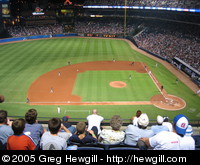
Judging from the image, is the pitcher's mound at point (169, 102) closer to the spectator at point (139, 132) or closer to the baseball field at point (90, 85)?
the baseball field at point (90, 85)

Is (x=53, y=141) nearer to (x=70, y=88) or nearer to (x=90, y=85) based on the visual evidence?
(x=70, y=88)

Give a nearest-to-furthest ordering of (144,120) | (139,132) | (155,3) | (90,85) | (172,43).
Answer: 1. (144,120)
2. (139,132)
3. (90,85)
4. (172,43)
5. (155,3)

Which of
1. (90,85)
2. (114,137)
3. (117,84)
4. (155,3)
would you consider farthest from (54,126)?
(155,3)

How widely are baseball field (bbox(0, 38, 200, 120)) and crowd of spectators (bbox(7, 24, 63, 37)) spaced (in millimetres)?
19668

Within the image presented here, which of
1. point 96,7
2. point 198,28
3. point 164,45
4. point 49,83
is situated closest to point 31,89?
point 49,83

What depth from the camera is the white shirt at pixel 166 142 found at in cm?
456

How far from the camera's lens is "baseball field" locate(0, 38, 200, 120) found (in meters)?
23.8

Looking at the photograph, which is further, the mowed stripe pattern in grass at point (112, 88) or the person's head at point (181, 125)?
the mowed stripe pattern in grass at point (112, 88)

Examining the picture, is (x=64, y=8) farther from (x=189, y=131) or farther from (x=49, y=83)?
(x=189, y=131)

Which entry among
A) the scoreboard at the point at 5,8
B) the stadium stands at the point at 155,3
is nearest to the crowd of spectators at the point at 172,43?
the stadium stands at the point at 155,3

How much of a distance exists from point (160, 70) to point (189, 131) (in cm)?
3126

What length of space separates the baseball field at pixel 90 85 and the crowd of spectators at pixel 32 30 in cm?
1967

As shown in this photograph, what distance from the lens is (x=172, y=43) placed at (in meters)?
45.2

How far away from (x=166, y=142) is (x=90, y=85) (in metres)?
25.5
